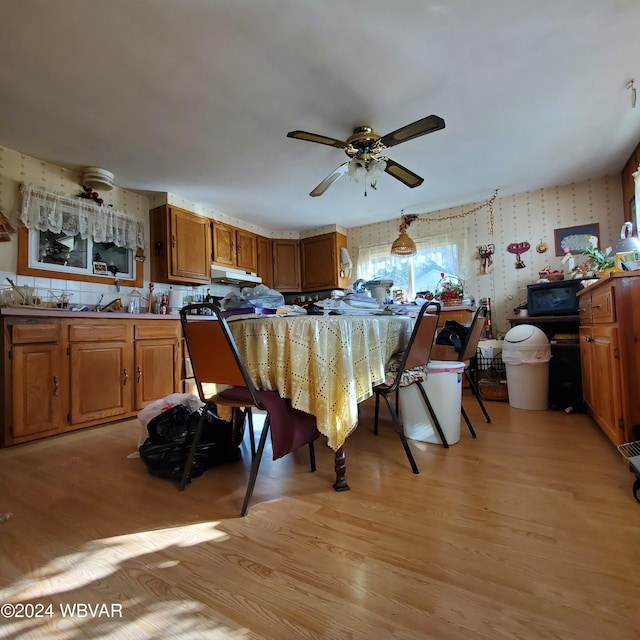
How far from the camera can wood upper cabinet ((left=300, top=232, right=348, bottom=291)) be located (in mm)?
4570

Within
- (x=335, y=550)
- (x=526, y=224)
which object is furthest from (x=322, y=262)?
(x=335, y=550)

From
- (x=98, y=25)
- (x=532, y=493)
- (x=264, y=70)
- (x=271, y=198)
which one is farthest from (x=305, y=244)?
(x=532, y=493)

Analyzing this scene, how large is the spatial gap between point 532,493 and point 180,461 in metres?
1.59

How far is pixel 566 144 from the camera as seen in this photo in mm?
2664

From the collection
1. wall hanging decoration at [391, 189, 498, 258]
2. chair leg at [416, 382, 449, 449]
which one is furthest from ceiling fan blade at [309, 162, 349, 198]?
chair leg at [416, 382, 449, 449]

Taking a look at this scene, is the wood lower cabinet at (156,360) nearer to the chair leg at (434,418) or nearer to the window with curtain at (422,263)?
the chair leg at (434,418)

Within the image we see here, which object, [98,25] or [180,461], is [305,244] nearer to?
[98,25]

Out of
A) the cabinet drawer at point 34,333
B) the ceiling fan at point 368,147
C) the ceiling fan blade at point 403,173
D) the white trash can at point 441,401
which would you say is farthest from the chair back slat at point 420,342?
the cabinet drawer at point 34,333

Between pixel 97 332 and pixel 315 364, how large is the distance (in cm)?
215

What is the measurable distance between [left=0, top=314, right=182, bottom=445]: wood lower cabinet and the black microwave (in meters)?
3.52

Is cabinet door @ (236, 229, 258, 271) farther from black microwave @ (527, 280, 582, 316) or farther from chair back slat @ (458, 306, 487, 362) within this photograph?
black microwave @ (527, 280, 582, 316)

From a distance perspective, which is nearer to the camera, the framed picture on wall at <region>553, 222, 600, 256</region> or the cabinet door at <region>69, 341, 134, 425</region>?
the cabinet door at <region>69, 341, 134, 425</region>

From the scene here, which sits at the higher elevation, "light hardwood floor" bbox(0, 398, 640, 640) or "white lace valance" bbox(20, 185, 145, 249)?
"white lace valance" bbox(20, 185, 145, 249)

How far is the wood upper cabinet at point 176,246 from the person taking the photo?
335cm
